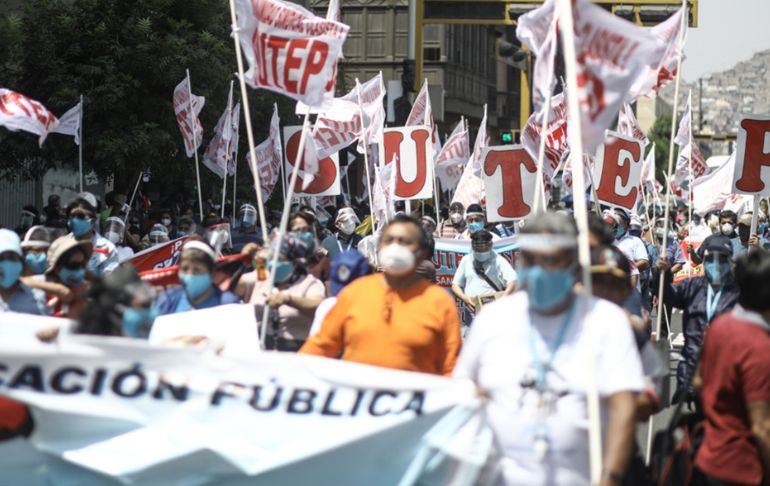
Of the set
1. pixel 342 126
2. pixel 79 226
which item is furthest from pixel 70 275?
pixel 342 126

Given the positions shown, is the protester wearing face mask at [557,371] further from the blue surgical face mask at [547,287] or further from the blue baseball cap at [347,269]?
the blue baseball cap at [347,269]

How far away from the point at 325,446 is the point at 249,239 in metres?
10.1

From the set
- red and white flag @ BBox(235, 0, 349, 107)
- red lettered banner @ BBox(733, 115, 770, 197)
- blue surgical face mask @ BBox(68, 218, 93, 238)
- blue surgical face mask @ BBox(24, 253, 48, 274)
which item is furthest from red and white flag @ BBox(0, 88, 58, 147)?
red lettered banner @ BBox(733, 115, 770, 197)

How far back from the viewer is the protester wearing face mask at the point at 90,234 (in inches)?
385

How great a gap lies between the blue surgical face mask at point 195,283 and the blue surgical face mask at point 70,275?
77 centimetres

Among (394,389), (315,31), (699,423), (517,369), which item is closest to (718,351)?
(699,423)

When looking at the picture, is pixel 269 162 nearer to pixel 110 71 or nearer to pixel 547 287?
pixel 110 71

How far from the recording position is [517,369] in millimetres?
4691

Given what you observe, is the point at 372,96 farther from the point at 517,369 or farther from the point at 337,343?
the point at 517,369

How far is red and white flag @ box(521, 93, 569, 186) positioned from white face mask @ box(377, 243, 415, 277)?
9025 millimetres

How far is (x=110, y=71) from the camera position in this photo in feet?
69.1

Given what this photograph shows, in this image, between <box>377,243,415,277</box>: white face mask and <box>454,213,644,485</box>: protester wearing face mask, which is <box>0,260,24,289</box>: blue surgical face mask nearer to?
<box>377,243,415,277</box>: white face mask

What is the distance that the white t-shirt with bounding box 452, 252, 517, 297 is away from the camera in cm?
1195

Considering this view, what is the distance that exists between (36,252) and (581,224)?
474cm
